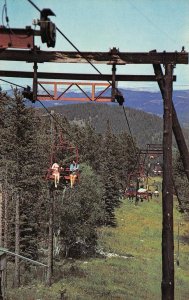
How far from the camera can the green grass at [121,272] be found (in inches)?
1540

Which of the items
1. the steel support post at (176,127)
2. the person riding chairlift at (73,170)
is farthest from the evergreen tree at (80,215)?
the steel support post at (176,127)

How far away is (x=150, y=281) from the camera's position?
1826 inches

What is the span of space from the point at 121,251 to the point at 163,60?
2039 inches

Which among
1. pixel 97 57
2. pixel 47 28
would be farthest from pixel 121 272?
pixel 47 28

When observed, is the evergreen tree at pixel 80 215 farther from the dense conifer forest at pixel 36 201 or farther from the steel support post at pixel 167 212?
the steel support post at pixel 167 212

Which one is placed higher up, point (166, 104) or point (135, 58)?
point (135, 58)

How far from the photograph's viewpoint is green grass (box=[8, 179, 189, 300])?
128ft

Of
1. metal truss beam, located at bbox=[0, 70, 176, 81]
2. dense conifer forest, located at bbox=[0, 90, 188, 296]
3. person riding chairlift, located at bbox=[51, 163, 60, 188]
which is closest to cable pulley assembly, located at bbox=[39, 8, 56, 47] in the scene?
metal truss beam, located at bbox=[0, 70, 176, 81]

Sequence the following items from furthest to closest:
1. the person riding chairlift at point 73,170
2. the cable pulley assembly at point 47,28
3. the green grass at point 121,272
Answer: the green grass at point 121,272 → the person riding chairlift at point 73,170 → the cable pulley assembly at point 47,28

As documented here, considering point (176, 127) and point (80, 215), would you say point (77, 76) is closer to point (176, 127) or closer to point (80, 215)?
point (176, 127)

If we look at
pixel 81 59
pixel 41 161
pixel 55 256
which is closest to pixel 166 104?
pixel 81 59

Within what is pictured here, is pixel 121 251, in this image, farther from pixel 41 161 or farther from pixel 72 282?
pixel 72 282

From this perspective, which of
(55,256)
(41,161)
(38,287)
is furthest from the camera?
(41,161)

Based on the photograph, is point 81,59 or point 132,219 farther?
point 132,219
